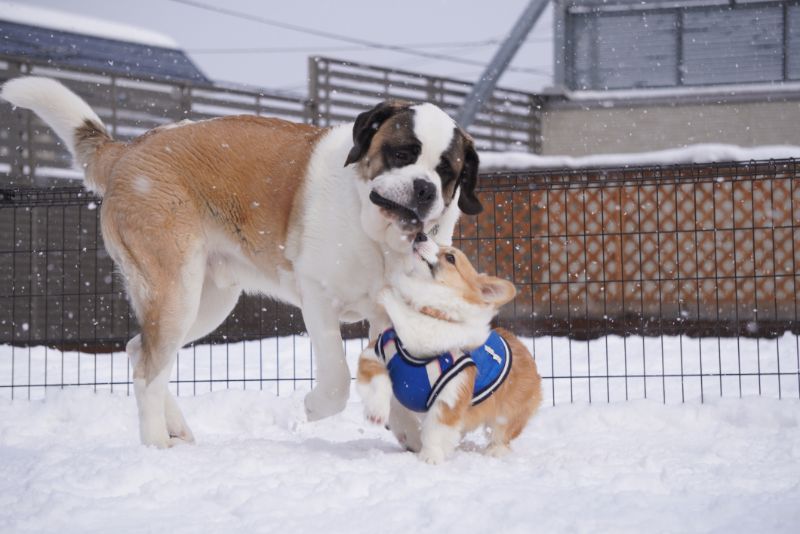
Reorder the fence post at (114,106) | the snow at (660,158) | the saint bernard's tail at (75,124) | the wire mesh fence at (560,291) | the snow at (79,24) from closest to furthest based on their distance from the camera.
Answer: the saint bernard's tail at (75,124) → the wire mesh fence at (560,291) → the snow at (660,158) → the fence post at (114,106) → the snow at (79,24)

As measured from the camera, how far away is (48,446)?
3525 mm

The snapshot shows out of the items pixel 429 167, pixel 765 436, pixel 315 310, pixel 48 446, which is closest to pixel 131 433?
pixel 48 446

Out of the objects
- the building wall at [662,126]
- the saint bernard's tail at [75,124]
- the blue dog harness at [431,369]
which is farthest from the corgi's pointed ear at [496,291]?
the building wall at [662,126]

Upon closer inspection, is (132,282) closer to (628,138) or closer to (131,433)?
(131,433)

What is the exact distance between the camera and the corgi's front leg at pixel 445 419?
2.96m

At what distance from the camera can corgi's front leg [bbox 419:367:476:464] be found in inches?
116

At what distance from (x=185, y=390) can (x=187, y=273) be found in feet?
8.08

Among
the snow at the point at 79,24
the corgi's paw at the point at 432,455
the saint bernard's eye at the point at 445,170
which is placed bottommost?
the corgi's paw at the point at 432,455

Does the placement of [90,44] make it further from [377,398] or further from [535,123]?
[377,398]

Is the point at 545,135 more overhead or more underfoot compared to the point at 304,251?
more overhead

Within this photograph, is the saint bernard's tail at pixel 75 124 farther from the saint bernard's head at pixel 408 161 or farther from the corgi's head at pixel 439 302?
the corgi's head at pixel 439 302

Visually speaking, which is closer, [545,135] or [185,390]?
[185,390]

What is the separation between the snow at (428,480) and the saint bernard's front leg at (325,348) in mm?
192

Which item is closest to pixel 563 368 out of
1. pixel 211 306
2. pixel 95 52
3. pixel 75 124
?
pixel 211 306
